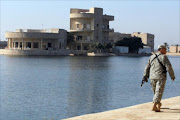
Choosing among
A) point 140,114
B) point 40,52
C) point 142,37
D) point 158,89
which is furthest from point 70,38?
point 140,114

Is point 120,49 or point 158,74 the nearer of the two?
point 158,74

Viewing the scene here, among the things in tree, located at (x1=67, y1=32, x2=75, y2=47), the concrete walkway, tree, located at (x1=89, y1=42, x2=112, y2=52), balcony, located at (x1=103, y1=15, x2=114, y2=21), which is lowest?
the concrete walkway

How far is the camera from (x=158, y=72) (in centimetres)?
938

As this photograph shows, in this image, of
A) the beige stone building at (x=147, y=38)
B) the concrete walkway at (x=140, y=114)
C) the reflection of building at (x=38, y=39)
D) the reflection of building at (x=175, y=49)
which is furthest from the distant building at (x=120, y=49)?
the concrete walkway at (x=140, y=114)

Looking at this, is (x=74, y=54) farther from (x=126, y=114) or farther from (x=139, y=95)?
(x=126, y=114)

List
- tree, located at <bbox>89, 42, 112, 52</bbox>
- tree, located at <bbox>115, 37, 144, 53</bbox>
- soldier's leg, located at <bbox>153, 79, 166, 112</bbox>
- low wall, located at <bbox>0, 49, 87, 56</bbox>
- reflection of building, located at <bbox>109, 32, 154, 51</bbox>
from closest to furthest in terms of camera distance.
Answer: soldier's leg, located at <bbox>153, 79, 166, 112</bbox> < low wall, located at <bbox>0, 49, 87, 56</bbox> < tree, located at <bbox>89, 42, 112, 52</bbox> < tree, located at <bbox>115, 37, 144, 53</bbox> < reflection of building, located at <bbox>109, 32, 154, 51</bbox>

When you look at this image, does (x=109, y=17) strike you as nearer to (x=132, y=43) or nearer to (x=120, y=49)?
(x=120, y=49)

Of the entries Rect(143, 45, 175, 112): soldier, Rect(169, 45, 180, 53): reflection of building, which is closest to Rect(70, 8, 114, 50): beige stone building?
Rect(169, 45, 180, 53): reflection of building

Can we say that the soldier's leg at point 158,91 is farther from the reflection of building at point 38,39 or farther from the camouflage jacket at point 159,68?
the reflection of building at point 38,39

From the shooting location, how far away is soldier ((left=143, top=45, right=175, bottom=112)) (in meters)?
9.24

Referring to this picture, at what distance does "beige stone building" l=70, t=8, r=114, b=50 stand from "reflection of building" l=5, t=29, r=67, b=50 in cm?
400

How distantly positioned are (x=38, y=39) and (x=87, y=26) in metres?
13.5

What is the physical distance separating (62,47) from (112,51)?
15307 mm

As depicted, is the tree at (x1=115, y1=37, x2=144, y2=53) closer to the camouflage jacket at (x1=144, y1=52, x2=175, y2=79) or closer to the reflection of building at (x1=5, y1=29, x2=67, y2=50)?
the reflection of building at (x1=5, y1=29, x2=67, y2=50)
